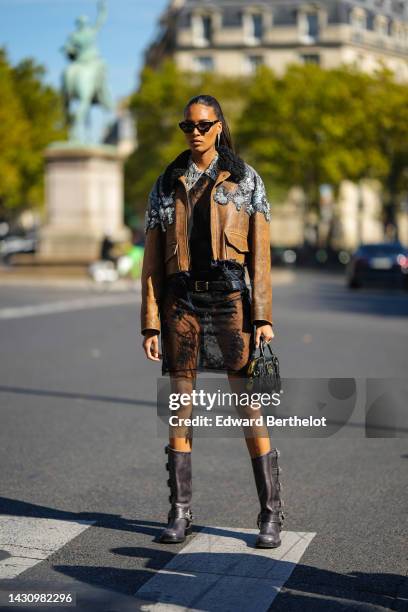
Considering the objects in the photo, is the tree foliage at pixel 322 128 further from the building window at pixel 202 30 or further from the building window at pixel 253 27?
the building window at pixel 253 27

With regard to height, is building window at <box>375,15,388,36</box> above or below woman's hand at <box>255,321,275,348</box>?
above

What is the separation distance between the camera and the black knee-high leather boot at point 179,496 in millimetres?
4898

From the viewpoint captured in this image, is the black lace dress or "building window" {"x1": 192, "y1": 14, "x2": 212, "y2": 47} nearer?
the black lace dress

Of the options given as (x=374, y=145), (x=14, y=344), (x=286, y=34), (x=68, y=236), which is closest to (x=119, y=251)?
(x=68, y=236)

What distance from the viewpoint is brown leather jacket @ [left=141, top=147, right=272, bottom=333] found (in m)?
4.78

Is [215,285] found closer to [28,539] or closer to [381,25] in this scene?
[28,539]

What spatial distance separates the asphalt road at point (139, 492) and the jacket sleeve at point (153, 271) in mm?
955

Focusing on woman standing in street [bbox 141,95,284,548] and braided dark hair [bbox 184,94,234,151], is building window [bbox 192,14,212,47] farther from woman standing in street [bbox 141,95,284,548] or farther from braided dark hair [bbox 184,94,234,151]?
woman standing in street [bbox 141,95,284,548]

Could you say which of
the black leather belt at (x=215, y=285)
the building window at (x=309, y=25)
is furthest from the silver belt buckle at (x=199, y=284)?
the building window at (x=309, y=25)

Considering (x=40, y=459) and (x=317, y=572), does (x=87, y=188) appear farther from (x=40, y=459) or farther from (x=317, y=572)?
(x=317, y=572)

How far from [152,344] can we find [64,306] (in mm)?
18441

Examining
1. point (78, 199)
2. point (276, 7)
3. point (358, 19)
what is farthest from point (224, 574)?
point (358, 19)

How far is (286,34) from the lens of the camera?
296 ft

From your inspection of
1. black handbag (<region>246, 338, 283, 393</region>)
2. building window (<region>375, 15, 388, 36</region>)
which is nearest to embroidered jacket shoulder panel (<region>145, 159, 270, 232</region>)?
black handbag (<region>246, 338, 283, 393</region>)
